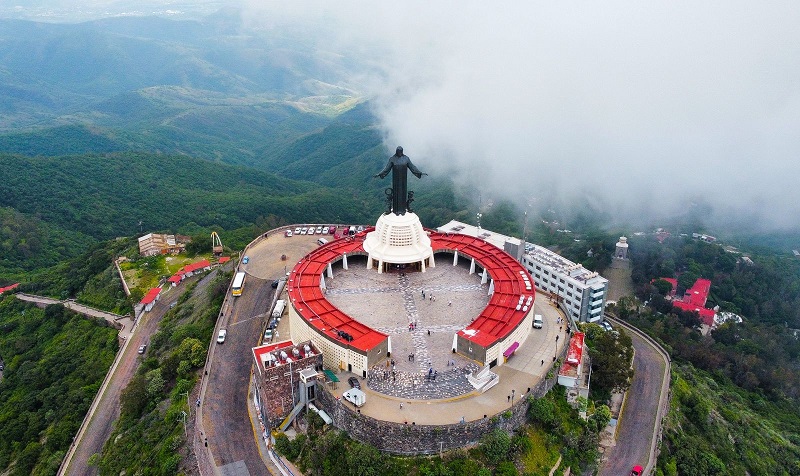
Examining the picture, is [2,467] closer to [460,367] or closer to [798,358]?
[460,367]

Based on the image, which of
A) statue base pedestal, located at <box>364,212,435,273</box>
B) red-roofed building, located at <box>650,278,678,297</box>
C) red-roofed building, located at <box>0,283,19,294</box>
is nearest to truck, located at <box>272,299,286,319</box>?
statue base pedestal, located at <box>364,212,435,273</box>

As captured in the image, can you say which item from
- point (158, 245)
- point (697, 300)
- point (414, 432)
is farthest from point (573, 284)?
point (158, 245)

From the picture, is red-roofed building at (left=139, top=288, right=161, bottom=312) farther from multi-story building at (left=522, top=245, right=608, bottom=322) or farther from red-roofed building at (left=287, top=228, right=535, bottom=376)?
multi-story building at (left=522, top=245, right=608, bottom=322)

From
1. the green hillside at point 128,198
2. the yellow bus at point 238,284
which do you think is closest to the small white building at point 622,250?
the green hillside at point 128,198

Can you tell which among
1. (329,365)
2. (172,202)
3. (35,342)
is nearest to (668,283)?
(329,365)

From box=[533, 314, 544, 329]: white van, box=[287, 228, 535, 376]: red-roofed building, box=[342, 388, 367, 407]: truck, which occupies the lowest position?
box=[533, 314, 544, 329]: white van
